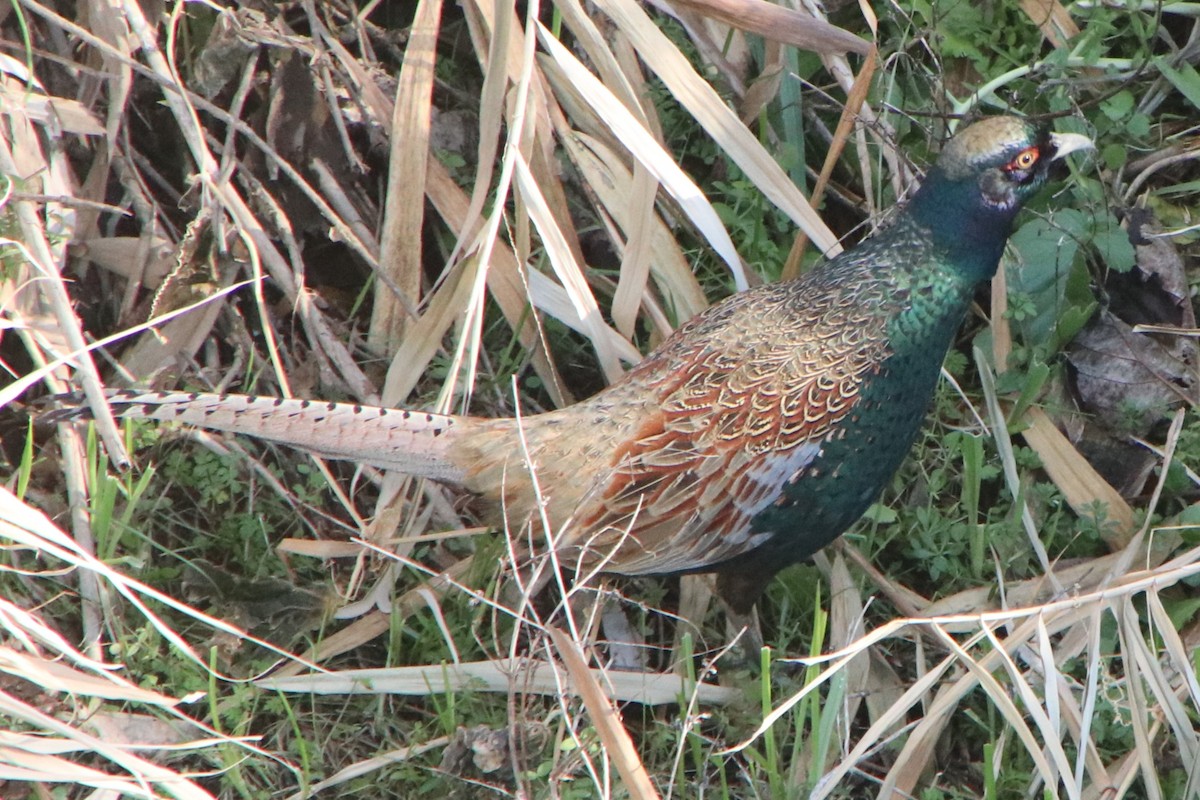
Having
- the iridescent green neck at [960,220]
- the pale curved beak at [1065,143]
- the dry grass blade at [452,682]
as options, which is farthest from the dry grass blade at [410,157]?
the pale curved beak at [1065,143]

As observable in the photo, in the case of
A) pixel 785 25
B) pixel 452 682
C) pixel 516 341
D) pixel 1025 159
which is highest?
pixel 785 25

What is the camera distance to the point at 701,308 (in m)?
3.77

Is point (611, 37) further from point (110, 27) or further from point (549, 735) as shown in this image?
point (549, 735)

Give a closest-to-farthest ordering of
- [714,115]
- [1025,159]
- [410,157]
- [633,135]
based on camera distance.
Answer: [1025,159], [633,135], [714,115], [410,157]

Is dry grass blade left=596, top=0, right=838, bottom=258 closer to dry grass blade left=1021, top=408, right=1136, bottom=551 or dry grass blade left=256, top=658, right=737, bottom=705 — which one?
dry grass blade left=1021, top=408, right=1136, bottom=551

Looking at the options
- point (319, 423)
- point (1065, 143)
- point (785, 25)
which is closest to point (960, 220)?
point (1065, 143)

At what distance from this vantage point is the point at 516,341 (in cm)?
387

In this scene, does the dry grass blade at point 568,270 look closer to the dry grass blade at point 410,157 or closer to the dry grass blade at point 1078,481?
the dry grass blade at point 410,157

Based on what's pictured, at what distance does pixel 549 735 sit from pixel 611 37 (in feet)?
6.49

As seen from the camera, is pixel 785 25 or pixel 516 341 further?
pixel 516 341

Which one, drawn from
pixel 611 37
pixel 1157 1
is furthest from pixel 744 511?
pixel 1157 1

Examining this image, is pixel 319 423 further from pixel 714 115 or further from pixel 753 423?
pixel 714 115

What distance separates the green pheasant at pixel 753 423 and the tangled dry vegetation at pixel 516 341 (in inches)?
8.9

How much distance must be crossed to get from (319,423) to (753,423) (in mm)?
1023
